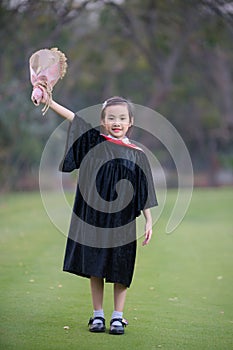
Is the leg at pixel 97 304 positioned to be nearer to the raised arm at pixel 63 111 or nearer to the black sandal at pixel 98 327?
the black sandal at pixel 98 327

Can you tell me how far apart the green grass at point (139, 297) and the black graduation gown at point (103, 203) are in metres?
0.49

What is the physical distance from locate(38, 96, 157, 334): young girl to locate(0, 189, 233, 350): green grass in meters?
0.35

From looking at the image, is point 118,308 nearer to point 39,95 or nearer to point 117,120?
point 117,120

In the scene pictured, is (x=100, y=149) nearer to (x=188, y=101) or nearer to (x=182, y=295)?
(x=182, y=295)

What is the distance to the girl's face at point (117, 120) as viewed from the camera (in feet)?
19.4

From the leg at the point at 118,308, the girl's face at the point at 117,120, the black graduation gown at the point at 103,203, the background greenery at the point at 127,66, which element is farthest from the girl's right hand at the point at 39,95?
the background greenery at the point at 127,66

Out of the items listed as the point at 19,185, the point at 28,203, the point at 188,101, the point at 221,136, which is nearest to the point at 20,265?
the point at 28,203

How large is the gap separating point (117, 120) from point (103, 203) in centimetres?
59

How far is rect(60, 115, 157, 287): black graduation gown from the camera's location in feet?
18.9

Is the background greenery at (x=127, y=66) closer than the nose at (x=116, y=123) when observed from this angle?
A: No

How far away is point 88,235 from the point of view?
5754 mm

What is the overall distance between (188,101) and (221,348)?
39227 millimetres

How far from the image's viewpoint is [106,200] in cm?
577

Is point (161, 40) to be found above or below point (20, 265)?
above
